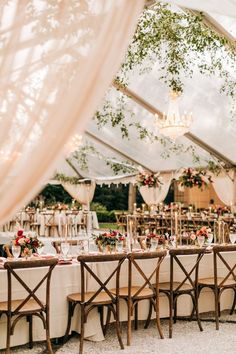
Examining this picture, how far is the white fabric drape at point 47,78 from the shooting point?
187 cm

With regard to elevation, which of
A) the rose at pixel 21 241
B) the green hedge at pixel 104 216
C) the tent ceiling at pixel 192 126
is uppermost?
the tent ceiling at pixel 192 126

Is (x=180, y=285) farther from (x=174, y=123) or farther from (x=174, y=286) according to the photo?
(x=174, y=123)

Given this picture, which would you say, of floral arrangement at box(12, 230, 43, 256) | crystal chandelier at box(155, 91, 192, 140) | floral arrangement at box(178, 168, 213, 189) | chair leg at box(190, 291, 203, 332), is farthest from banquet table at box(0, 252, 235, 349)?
floral arrangement at box(178, 168, 213, 189)

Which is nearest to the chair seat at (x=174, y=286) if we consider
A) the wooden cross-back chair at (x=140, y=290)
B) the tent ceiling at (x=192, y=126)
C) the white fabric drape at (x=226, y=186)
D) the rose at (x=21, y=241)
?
the wooden cross-back chair at (x=140, y=290)

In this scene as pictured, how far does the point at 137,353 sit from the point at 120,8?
10.3ft

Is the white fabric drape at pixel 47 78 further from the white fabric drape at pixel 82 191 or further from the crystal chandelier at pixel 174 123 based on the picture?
the white fabric drape at pixel 82 191

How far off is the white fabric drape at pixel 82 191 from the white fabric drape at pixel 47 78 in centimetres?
1503

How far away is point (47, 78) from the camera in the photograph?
1.91m

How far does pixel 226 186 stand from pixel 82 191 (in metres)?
6.11

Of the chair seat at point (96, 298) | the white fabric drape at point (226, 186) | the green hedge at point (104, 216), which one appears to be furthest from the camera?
the green hedge at point (104, 216)

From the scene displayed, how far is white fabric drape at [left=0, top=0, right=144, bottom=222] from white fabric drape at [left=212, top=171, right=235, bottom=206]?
10966 millimetres

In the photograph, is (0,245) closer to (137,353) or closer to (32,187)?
(137,353)

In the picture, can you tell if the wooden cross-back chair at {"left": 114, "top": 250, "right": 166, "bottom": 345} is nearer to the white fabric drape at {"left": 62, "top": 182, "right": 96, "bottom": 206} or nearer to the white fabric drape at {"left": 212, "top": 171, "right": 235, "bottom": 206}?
the white fabric drape at {"left": 212, "top": 171, "right": 235, "bottom": 206}

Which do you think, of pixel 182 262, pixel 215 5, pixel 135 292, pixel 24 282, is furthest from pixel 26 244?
pixel 215 5
